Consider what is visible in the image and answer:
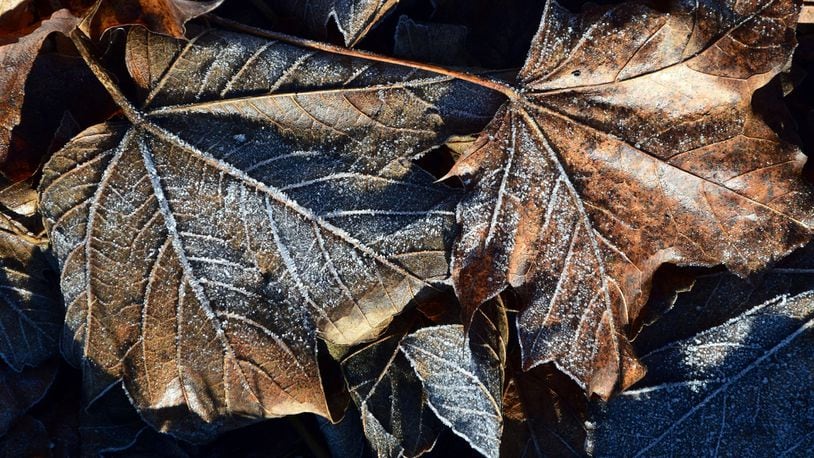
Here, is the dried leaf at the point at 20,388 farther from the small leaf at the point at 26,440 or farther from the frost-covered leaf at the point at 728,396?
the frost-covered leaf at the point at 728,396

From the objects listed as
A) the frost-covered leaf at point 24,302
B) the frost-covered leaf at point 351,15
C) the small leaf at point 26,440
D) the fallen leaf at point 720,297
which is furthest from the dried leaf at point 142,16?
the fallen leaf at point 720,297

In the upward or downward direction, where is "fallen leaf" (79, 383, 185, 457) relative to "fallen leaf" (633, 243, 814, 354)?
downward

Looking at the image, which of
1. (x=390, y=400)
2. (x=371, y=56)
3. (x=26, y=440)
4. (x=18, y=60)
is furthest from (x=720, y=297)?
(x=26, y=440)

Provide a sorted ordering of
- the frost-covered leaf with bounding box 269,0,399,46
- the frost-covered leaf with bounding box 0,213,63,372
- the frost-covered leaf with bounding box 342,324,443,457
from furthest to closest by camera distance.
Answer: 1. the frost-covered leaf with bounding box 0,213,63,372
2. the frost-covered leaf with bounding box 342,324,443,457
3. the frost-covered leaf with bounding box 269,0,399,46

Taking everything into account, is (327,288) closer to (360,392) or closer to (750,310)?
(360,392)

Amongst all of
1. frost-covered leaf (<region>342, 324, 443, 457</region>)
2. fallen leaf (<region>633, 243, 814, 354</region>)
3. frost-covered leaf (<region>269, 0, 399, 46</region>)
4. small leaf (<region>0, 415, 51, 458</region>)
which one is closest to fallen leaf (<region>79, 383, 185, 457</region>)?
small leaf (<region>0, 415, 51, 458</region>)

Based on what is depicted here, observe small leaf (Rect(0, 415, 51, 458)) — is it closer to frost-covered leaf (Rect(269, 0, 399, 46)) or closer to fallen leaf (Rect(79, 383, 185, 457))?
fallen leaf (Rect(79, 383, 185, 457))
